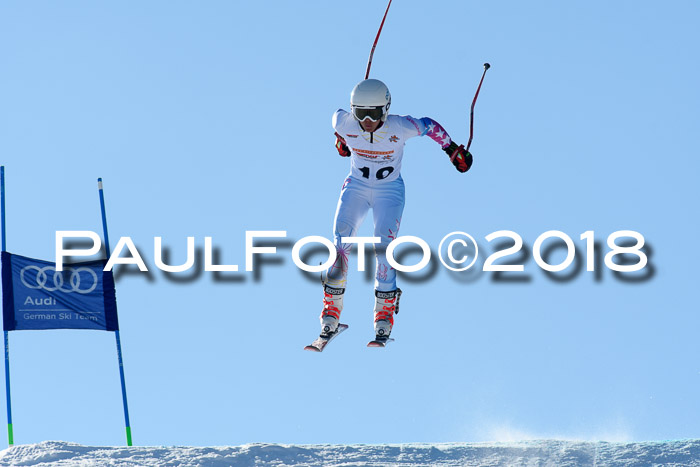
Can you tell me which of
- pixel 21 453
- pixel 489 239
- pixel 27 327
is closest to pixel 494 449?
pixel 489 239

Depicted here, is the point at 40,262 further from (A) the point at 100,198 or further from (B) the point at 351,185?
(B) the point at 351,185

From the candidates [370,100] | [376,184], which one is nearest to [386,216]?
[376,184]

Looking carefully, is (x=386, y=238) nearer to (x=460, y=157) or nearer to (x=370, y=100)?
(x=460, y=157)

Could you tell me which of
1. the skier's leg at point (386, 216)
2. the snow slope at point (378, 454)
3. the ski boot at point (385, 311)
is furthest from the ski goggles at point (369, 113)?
the snow slope at point (378, 454)

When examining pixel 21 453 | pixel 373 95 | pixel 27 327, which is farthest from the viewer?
pixel 27 327

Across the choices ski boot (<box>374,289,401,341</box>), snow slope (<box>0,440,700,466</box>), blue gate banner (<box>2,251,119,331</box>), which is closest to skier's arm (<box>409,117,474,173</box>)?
ski boot (<box>374,289,401,341</box>)

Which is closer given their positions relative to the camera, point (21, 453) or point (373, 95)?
point (373, 95)

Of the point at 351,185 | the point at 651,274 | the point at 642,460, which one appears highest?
the point at 351,185
